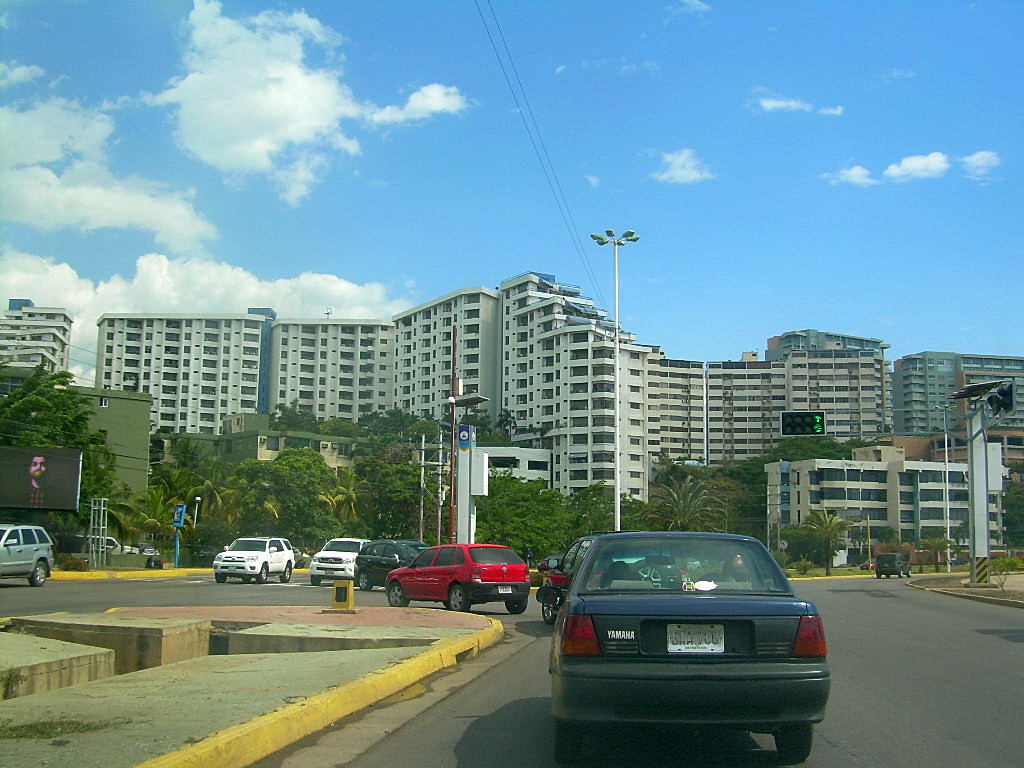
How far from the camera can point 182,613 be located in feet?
57.1

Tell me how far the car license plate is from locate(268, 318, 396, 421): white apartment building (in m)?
107

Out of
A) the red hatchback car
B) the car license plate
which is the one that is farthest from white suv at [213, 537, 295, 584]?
the car license plate

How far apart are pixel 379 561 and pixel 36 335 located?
63491 mm

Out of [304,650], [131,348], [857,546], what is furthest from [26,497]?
[857,546]

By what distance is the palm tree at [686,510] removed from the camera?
71812 mm

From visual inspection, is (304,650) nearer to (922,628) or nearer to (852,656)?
(852,656)

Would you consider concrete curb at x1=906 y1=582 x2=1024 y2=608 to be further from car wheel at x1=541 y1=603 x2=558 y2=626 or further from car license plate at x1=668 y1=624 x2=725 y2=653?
car license plate at x1=668 y1=624 x2=725 y2=653

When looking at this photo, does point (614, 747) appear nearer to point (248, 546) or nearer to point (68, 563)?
point (248, 546)

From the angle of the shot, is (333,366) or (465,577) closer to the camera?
(465,577)

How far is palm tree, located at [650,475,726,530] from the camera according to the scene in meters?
71.8

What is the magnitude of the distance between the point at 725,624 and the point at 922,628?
48.6ft

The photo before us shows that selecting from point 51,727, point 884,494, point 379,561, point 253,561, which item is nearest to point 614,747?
point 51,727

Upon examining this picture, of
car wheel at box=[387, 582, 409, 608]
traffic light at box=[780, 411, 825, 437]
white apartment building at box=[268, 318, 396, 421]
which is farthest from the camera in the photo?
white apartment building at box=[268, 318, 396, 421]

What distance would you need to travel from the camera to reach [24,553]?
28906 mm
